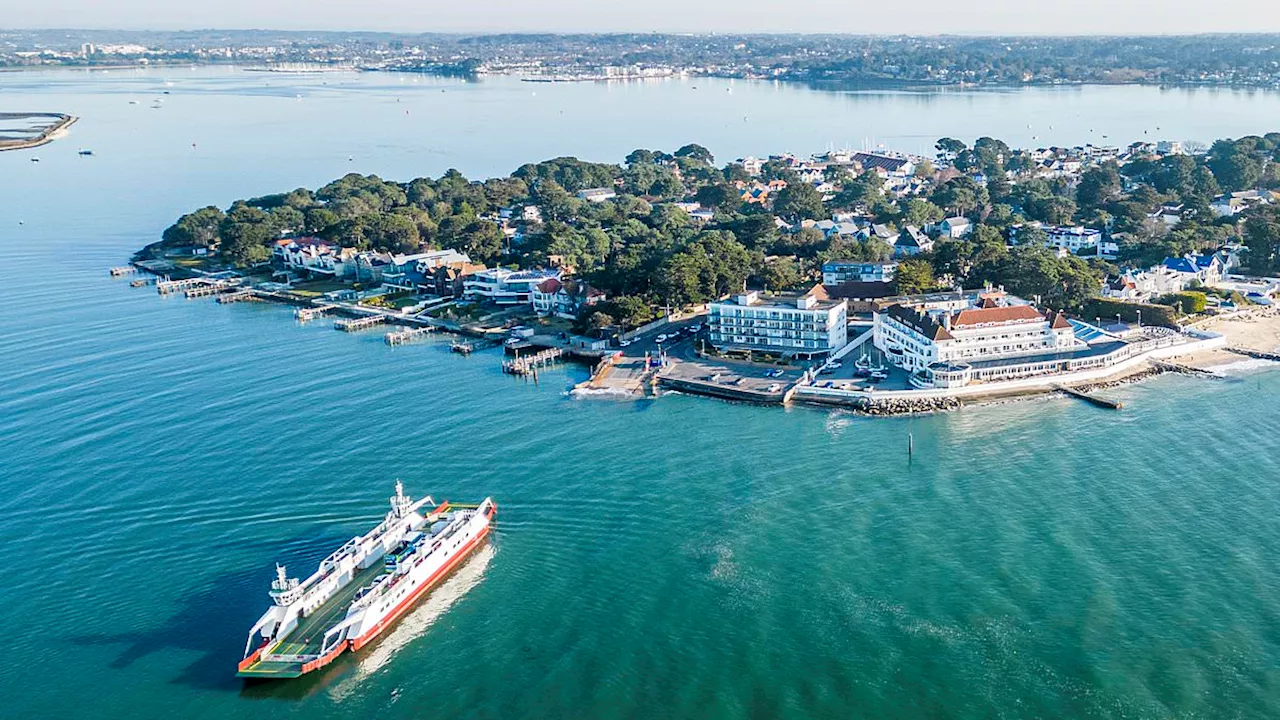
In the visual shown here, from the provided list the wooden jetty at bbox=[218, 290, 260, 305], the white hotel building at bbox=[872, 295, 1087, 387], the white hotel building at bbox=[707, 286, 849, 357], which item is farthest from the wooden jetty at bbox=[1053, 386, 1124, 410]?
the wooden jetty at bbox=[218, 290, 260, 305]


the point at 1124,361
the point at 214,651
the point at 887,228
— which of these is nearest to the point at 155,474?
the point at 214,651

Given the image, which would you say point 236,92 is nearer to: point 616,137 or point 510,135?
point 510,135

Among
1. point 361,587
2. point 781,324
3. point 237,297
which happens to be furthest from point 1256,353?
point 237,297

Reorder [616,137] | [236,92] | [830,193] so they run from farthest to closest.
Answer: [236,92]
[616,137]
[830,193]

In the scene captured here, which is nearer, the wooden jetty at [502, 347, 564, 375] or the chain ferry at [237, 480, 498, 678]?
the chain ferry at [237, 480, 498, 678]

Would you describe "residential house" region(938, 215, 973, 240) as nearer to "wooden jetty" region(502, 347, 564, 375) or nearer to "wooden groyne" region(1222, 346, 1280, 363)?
"wooden groyne" region(1222, 346, 1280, 363)

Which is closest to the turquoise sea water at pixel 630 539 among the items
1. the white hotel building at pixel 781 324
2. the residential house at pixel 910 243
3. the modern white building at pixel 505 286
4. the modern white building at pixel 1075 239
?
the white hotel building at pixel 781 324
